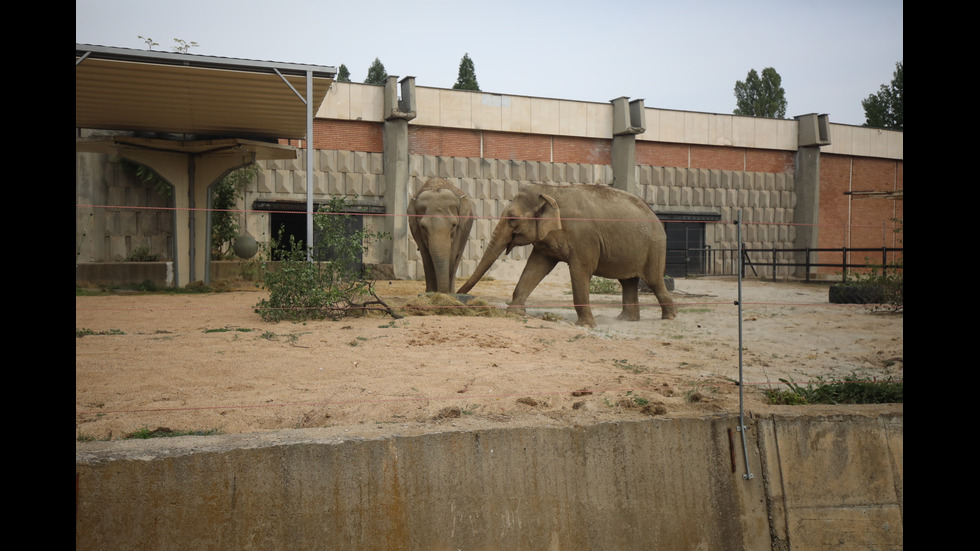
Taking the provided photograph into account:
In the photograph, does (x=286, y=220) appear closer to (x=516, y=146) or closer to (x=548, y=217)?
(x=516, y=146)

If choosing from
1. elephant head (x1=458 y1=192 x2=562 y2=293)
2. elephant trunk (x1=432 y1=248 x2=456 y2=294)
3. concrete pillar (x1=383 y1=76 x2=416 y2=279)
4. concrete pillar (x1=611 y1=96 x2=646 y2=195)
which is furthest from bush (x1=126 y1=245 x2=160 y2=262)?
concrete pillar (x1=611 y1=96 x2=646 y2=195)

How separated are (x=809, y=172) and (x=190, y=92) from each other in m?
20.1

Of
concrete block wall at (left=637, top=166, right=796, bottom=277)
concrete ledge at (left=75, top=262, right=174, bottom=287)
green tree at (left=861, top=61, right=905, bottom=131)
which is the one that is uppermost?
green tree at (left=861, top=61, right=905, bottom=131)

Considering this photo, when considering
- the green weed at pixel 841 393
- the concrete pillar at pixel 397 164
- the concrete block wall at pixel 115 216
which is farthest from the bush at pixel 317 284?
the concrete pillar at pixel 397 164

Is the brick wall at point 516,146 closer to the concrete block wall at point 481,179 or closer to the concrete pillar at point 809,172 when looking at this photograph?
the concrete block wall at point 481,179

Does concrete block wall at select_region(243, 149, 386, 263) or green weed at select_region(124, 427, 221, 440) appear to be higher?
concrete block wall at select_region(243, 149, 386, 263)

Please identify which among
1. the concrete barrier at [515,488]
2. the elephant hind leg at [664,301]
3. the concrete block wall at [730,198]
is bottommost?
the concrete barrier at [515,488]

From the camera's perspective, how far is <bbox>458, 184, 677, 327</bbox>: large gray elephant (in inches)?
389

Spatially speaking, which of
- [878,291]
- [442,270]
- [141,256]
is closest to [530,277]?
[442,270]

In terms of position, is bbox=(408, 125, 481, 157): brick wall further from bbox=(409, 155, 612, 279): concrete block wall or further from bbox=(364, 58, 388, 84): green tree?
bbox=(364, 58, 388, 84): green tree

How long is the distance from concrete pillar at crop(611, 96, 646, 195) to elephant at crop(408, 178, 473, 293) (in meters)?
9.98

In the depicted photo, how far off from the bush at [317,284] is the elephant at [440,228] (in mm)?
2117

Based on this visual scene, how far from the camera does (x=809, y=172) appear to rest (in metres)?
24.4

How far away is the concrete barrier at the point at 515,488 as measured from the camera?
362 centimetres
